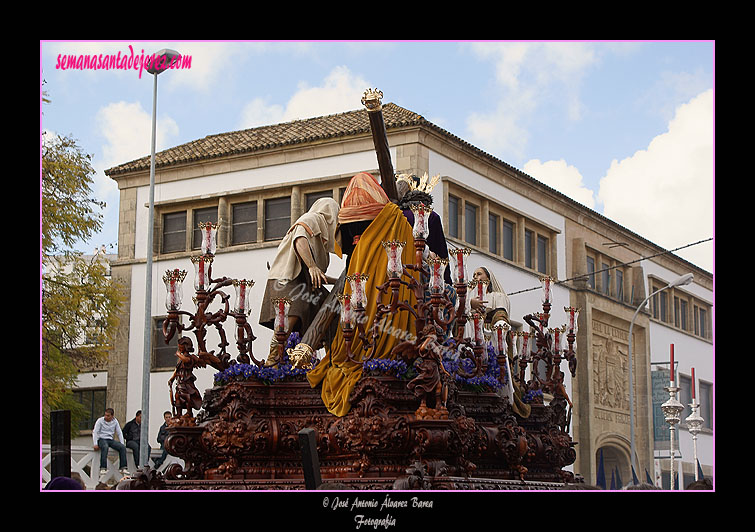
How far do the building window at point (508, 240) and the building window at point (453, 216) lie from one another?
8.92 ft

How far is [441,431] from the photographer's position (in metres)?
10.9

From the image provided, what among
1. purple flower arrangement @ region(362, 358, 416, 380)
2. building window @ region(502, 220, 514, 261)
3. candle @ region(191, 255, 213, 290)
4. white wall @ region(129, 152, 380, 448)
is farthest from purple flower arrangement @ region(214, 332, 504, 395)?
building window @ region(502, 220, 514, 261)

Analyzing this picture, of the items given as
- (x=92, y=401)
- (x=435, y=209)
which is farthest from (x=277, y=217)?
(x=92, y=401)

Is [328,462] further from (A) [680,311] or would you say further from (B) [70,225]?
(A) [680,311]

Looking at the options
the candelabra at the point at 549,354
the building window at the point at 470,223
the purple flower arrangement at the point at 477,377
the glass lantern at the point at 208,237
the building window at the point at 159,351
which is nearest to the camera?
the glass lantern at the point at 208,237

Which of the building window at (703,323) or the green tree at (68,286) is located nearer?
the green tree at (68,286)

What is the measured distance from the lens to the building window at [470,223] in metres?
33.1

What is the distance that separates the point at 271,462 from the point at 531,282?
2478 centimetres

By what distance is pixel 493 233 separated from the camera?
34.1 metres

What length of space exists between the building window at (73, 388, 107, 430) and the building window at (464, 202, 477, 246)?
1137 cm

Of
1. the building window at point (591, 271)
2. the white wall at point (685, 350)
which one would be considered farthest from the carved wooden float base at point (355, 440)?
the white wall at point (685, 350)

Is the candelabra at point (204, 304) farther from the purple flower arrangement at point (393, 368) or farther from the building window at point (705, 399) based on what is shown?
the building window at point (705, 399)

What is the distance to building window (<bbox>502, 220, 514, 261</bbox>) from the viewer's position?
34812 mm
